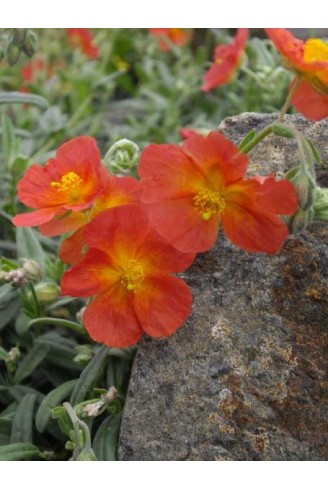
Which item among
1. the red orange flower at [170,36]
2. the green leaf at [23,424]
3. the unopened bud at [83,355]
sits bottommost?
the red orange flower at [170,36]

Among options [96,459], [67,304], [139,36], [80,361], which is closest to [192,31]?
[139,36]

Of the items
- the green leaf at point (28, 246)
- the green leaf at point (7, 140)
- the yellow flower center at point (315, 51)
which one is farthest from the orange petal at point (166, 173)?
the green leaf at point (7, 140)

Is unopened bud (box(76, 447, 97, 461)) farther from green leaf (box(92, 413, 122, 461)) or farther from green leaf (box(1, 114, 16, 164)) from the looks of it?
green leaf (box(1, 114, 16, 164))

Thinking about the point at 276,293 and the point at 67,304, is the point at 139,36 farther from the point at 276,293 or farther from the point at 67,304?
the point at 276,293

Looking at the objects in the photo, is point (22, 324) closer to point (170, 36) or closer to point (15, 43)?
point (15, 43)


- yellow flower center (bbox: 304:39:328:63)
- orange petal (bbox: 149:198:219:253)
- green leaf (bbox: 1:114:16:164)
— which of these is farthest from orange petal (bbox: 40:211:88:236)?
green leaf (bbox: 1:114:16:164)

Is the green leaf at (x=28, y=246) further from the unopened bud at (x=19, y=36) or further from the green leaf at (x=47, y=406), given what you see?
the unopened bud at (x=19, y=36)
